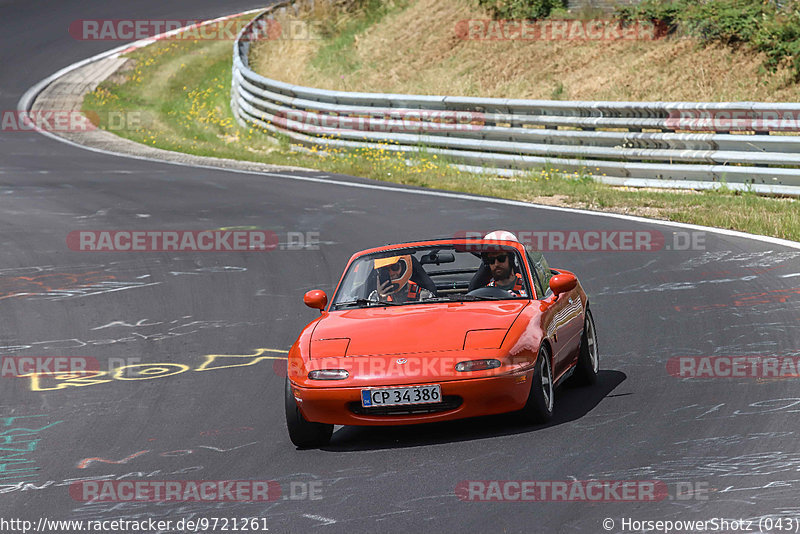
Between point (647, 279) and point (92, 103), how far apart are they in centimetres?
2476

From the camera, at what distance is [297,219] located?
1758 cm

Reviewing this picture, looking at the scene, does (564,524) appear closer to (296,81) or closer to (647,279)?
(647,279)

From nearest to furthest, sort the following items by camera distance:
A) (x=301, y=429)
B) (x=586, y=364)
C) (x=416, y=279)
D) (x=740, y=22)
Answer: (x=301, y=429)
(x=586, y=364)
(x=416, y=279)
(x=740, y=22)

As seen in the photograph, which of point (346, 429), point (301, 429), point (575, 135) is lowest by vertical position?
point (575, 135)

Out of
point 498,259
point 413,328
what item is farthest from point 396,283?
point 413,328

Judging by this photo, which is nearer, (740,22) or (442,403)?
(442,403)

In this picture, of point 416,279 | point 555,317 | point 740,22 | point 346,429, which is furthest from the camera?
point 740,22

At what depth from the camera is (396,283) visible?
30.1 ft

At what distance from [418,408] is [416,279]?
1.76m

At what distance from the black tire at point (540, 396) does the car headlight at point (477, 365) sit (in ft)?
0.94

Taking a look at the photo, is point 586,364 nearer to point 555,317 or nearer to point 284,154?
point 555,317

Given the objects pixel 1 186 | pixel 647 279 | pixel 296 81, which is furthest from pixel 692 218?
pixel 296 81

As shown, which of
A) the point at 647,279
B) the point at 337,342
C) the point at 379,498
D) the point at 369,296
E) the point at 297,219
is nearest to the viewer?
the point at 379,498

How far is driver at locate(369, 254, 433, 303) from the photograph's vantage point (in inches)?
356
